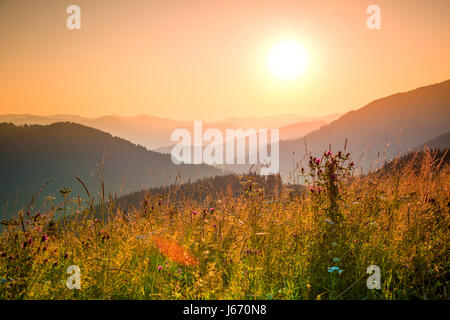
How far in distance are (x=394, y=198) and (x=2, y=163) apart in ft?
554

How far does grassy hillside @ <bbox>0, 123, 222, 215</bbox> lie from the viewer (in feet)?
419

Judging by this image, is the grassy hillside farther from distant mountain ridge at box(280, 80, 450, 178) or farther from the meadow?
the meadow

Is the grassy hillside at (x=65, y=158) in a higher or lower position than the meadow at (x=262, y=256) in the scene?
higher

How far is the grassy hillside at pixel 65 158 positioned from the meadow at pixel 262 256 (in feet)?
390

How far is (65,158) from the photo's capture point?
468ft

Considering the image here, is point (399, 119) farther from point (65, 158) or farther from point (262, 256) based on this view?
point (262, 256)

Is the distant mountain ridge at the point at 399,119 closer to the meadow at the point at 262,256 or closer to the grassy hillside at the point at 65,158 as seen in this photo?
the grassy hillside at the point at 65,158

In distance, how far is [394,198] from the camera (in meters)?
3.80

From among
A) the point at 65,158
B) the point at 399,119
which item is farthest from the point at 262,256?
the point at 399,119

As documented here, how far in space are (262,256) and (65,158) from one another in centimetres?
16348

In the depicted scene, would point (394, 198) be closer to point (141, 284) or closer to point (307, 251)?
point (307, 251)

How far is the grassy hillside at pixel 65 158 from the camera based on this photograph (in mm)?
127688

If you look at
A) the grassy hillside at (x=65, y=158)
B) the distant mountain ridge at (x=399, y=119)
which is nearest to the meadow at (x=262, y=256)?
the grassy hillside at (x=65, y=158)
